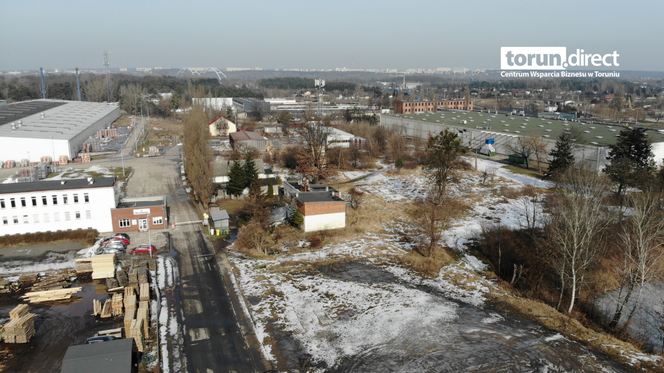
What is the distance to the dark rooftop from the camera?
44194mm

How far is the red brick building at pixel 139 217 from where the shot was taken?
70.7 ft

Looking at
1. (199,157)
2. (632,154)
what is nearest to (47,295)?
(199,157)

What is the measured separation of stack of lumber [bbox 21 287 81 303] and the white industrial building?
26.3 metres

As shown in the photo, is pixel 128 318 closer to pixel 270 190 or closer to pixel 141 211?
pixel 141 211

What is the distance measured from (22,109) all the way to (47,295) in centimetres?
4784

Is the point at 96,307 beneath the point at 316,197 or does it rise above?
beneath

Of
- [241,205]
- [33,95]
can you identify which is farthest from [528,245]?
[33,95]

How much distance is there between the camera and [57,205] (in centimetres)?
2091

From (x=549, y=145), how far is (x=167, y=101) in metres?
65.8

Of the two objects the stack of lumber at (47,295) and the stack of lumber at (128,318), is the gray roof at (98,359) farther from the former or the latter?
the stack of lumber at (47,295)

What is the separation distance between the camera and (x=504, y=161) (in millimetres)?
37688

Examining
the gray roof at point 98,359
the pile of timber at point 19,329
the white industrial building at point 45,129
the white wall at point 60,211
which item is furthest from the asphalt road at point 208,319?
the white industrial building at point 45,129

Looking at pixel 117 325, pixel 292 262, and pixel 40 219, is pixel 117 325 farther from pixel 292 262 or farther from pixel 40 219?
pixel 40 219

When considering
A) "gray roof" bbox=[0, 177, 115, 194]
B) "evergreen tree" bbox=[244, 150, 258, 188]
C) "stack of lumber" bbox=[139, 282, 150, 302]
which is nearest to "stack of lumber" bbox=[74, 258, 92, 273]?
"stack of lumber" bbox=[139, 282, 150, 302]
